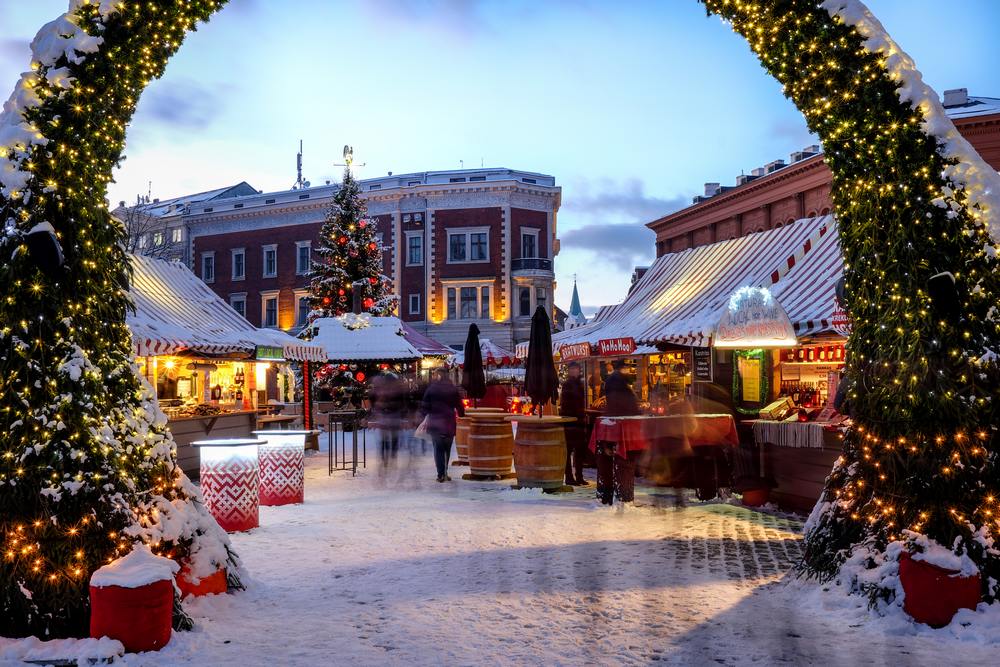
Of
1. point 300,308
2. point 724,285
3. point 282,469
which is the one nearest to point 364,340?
point 724,285

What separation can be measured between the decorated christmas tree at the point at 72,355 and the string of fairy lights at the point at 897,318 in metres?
4.87

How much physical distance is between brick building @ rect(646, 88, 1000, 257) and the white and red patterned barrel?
1998 centimetres

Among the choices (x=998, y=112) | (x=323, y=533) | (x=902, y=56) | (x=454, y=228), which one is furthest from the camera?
(x=454, y=228)

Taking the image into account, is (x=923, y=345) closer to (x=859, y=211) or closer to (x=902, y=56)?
(x=859, y=211)

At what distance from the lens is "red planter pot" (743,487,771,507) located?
10188 millimetres

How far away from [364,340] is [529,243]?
79.0 feet

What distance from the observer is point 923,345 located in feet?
18.4

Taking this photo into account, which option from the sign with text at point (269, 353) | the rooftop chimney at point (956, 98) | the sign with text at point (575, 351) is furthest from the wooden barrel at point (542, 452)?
the rooftop chimney at point (956, 98)

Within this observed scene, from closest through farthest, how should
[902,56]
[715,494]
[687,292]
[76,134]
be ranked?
[76,134], [902,56], [715,494], [687,292]

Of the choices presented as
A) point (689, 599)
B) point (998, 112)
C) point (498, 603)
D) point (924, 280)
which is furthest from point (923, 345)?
point (998, 112)

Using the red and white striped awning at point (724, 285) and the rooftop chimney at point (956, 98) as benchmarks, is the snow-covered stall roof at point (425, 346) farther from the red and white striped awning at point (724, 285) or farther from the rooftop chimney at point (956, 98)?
the rooftop chimney at point (956, 98)

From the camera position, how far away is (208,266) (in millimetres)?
49406

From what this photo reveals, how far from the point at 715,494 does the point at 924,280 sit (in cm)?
573

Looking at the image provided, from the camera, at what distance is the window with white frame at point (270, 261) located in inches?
1873
